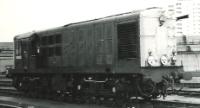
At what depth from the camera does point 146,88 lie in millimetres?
13383

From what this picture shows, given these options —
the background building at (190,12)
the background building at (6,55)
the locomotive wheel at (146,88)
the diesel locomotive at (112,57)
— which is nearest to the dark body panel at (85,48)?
the diesel locomotive at (112,57)

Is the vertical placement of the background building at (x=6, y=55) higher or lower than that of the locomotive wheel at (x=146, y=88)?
higher

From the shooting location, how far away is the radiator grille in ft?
45.1

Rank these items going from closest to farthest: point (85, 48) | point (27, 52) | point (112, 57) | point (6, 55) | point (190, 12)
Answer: point (112, 57), point (85, 48), point (27, 52), point (6, 55), point (190, 12)

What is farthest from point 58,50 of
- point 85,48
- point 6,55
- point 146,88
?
point 6,55

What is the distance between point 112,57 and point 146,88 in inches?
79.3

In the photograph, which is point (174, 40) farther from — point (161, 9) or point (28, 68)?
point (28, 68)

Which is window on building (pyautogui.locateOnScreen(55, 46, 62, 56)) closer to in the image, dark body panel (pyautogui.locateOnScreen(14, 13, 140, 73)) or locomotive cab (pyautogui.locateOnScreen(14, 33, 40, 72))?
dark body panel (pyautogui.locateOnScreen(14, 13, 140, 73))

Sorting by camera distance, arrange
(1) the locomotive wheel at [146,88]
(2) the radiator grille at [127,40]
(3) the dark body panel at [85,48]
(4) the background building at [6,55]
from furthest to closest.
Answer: (4) the background building at [6,55]
(3) the dark body panel at [85,48]
(2) the radiator grille at [127,40]
(1) the locomotive wheel at [146,88]

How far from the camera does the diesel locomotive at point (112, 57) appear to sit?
13.6m

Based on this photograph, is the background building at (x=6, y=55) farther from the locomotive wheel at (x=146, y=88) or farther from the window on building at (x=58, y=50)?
the locomotive wheel at (x=146, y=88)

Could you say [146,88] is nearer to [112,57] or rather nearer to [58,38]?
[112,57]

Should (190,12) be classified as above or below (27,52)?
above

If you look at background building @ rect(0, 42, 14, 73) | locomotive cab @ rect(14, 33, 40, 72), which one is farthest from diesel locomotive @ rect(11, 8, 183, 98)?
background building @ rect(0, 42, 14, 73)
